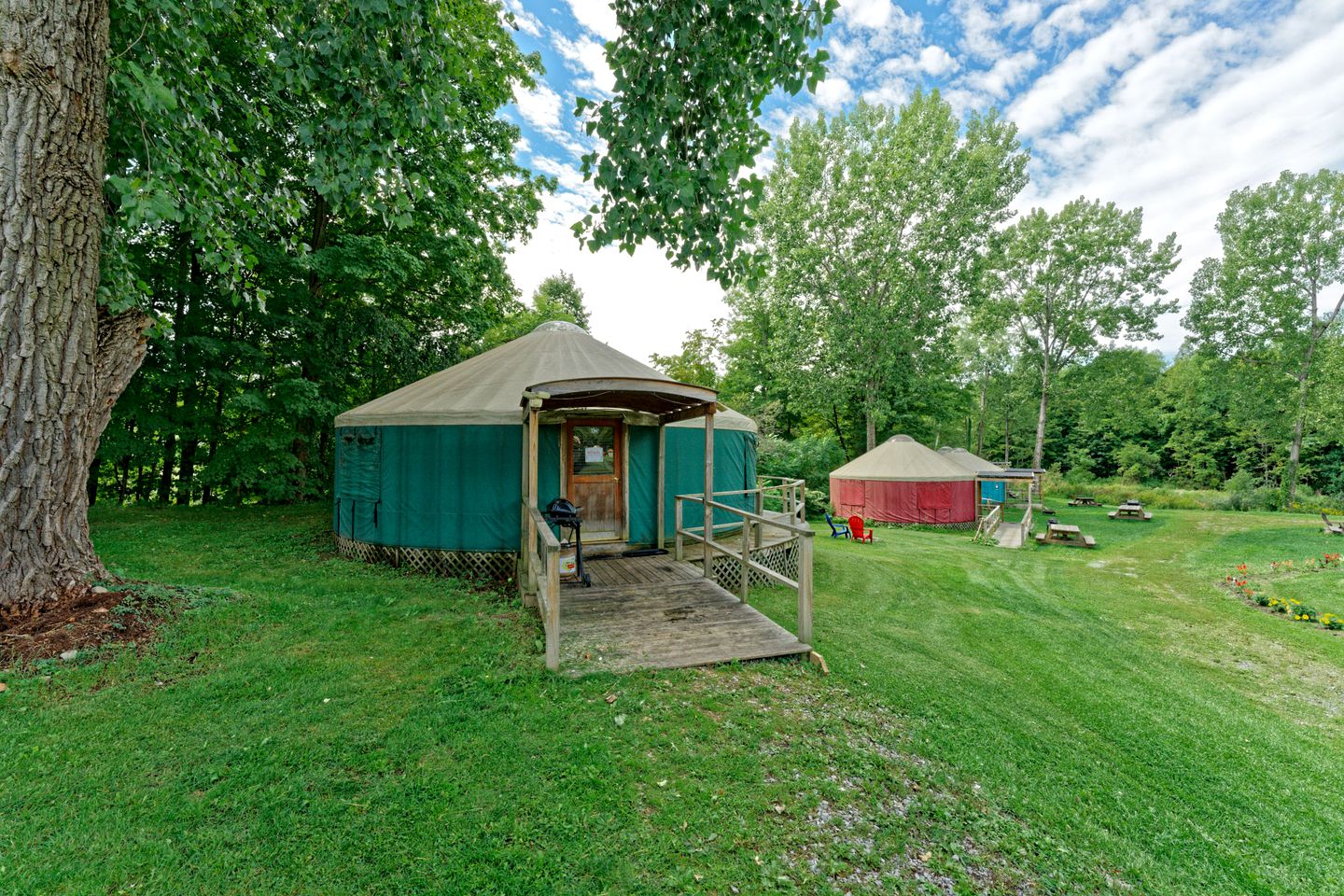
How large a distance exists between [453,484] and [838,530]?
10068 mm

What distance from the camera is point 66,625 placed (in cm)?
335

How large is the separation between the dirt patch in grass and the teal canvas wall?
2.65 meters

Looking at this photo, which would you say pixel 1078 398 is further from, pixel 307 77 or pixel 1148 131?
pixel 307 77

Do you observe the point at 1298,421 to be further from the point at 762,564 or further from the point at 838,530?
the point at 762,564

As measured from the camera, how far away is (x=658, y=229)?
3.71 metres

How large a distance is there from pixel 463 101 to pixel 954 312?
55.4 feet

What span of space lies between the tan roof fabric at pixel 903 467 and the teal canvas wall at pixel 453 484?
10.7 m

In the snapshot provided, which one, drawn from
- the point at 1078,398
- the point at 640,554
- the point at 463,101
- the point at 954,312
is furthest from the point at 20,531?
the point at 1078,398

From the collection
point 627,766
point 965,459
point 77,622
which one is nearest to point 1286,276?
point 965,459

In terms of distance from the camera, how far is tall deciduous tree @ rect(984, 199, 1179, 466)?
20391 mm

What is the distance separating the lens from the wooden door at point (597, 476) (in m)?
6.91

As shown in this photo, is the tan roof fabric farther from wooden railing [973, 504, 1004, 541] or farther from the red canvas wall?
wooden railing [973, 504, 1004, 541]

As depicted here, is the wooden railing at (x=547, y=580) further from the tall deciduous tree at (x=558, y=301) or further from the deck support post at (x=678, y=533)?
the tall deciduous tree at (x=558, y=301)

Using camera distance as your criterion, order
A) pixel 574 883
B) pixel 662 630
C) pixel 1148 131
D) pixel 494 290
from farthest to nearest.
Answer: pixel 494 290 < pixel 1148 131 < pixel 662 630 < pixel 574 883
